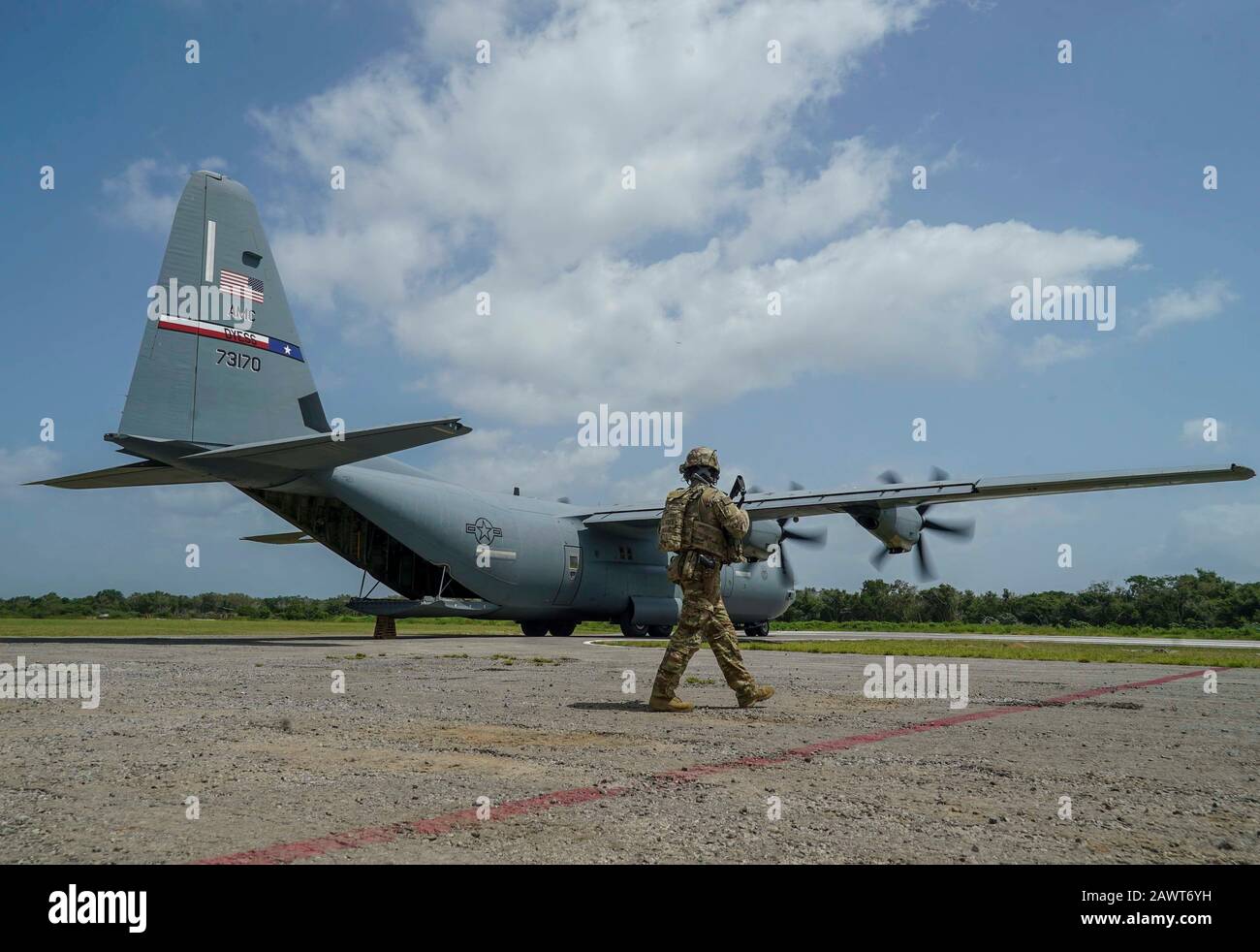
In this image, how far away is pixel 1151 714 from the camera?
828 cm

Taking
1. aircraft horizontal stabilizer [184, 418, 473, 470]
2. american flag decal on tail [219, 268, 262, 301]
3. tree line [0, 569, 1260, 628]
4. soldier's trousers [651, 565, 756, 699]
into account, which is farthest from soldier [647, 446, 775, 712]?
tree line [0, 569, 1260, 628]

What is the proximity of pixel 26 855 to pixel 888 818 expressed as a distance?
135 inches

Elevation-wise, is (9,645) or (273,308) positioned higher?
(273,308)

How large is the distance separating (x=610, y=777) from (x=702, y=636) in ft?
12.8

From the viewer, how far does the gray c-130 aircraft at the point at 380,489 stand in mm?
16922

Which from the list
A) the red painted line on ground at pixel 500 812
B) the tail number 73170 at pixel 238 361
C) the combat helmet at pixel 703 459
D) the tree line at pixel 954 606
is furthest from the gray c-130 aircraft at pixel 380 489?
the tree line at pixel 954 606

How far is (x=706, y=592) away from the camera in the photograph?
8.66m

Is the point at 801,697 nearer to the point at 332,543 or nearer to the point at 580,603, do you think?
the point at 332,543

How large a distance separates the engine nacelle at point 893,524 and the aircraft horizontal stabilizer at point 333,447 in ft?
41.7

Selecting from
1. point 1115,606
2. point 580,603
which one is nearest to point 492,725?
point 580,603

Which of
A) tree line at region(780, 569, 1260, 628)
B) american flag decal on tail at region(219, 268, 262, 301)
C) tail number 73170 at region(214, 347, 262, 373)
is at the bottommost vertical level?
tree line at region(780, 569, 1260, 628)

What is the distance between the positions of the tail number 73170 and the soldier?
477 inches

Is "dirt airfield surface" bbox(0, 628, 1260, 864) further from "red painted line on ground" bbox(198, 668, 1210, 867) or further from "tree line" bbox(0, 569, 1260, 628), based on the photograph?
"tree line" bbox(0, 569, 1260, 628)

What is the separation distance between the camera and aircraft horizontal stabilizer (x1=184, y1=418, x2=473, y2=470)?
1628 centimetres
